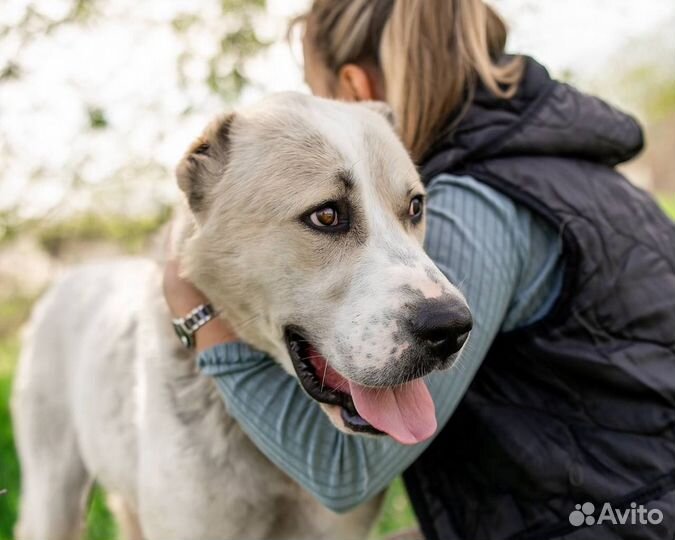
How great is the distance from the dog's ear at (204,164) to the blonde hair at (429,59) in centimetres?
60

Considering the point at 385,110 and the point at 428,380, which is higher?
the point at 385,110

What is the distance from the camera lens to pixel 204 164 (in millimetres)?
2184

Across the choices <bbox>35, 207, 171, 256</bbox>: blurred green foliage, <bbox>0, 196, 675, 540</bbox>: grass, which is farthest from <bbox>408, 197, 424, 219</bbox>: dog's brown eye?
<bbox>35, 207, 171, 256</bbox>: blurred green foliage

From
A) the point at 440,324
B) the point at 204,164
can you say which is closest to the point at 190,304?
the point at 204,164

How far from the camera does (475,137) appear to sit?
7.45ft

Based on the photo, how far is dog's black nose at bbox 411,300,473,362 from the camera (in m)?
1.77

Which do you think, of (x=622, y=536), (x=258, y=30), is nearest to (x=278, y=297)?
(x=622, y=536)

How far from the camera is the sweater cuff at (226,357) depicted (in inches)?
85.1

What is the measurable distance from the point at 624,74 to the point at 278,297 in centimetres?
1062

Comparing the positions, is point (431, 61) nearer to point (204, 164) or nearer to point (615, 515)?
point (204, 164)

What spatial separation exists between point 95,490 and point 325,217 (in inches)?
110

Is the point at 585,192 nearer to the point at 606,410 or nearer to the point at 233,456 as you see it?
the point at 606,410

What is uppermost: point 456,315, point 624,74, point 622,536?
point 456,315

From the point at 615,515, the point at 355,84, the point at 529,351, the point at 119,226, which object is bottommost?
the point at 119,226
